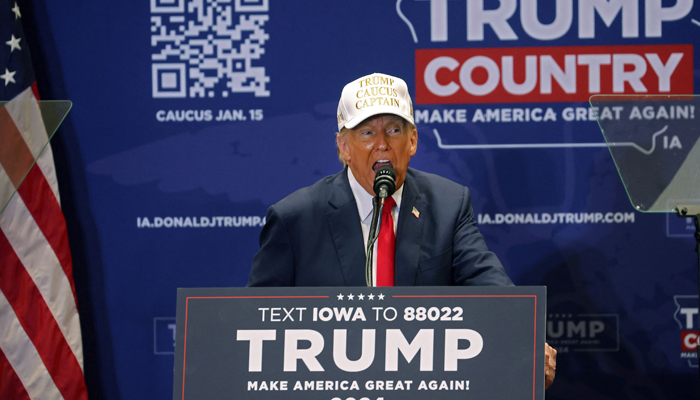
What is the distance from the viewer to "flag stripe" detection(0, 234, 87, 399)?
2.77 metres

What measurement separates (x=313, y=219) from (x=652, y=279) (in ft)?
5.84

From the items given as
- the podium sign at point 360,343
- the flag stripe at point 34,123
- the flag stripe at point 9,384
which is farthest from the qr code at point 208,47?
the podium sign at point 360,343

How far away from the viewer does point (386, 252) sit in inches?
70.9

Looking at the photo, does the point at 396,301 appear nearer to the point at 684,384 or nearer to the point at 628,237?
the point at 628,237

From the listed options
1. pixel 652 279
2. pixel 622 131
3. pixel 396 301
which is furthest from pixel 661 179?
pixel 396 301

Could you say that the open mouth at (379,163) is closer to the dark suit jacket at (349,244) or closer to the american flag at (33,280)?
the dark suit jacket at (349,244)

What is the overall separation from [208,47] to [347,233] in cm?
142

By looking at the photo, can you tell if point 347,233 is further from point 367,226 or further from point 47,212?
point 47,212

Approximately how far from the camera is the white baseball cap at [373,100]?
5.78 feet

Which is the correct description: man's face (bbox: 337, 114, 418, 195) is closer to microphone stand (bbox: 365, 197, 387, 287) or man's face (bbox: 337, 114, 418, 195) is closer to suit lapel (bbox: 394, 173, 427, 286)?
suit lapel (bbox: 394, 173, 427, 286)

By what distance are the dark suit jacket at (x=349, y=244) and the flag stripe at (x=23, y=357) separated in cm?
154

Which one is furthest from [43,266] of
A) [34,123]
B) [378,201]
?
[378,201]

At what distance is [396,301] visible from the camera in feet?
3.96

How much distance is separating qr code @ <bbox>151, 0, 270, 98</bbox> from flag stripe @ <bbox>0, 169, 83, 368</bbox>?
0.83 meters
